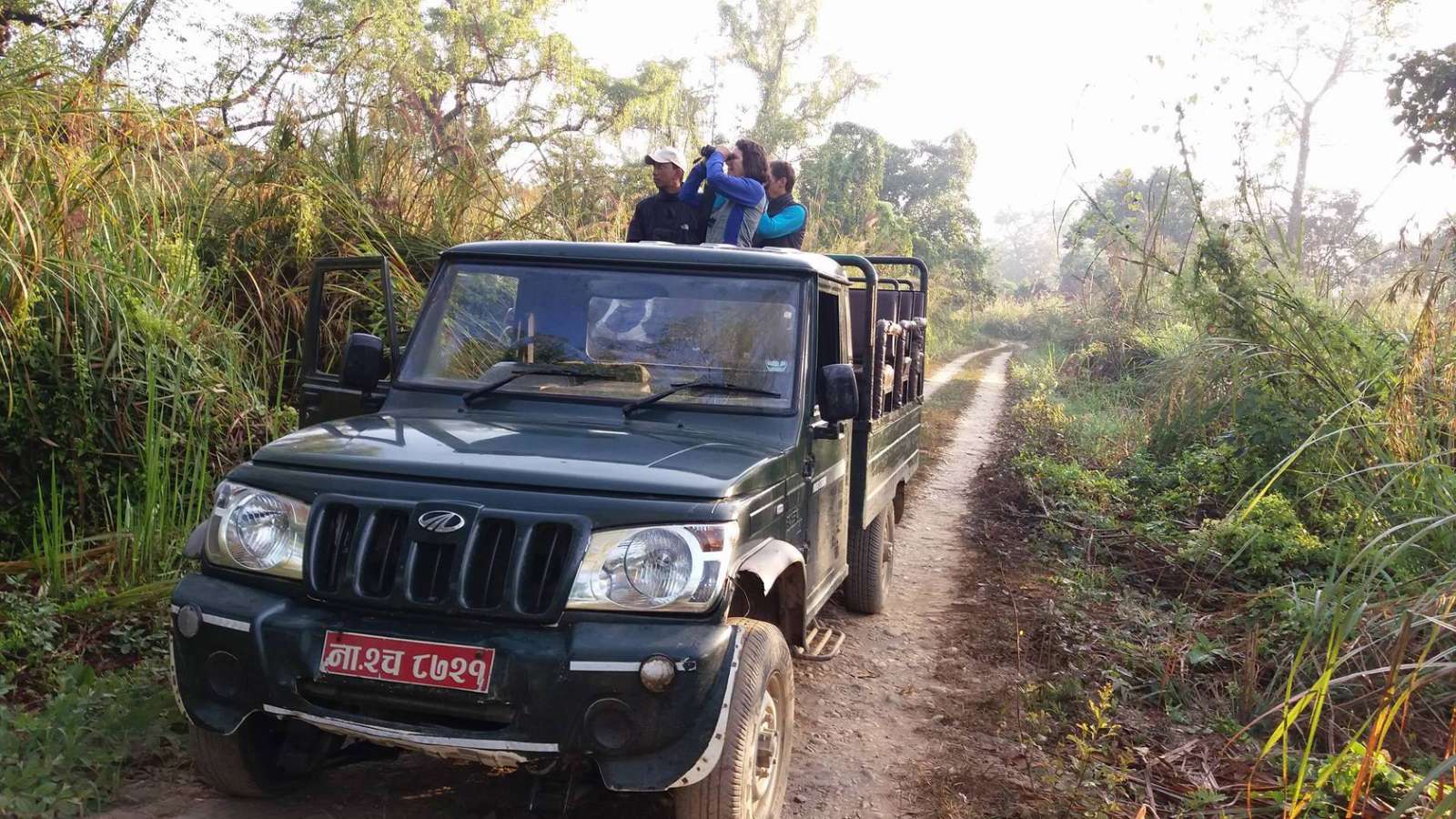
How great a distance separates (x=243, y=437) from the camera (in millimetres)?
5883

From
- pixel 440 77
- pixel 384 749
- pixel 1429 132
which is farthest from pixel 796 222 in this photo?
pixel 440 77

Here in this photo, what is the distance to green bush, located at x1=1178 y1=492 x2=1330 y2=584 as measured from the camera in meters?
6.27

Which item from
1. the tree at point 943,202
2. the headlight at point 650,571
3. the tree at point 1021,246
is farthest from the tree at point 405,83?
the tree at point 1021,246

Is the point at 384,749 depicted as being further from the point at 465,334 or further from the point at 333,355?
the point at 333,355

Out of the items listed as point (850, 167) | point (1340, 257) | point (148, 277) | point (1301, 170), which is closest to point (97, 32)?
point (148, 277)

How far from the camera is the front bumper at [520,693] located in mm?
2797

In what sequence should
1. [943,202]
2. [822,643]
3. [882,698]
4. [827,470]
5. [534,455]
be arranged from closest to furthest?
1. [534,455]
2. [827,470]
3. [882,698]
4. [822,643]
5. [943,202]

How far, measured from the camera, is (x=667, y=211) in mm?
6793

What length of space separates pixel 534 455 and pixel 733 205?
147 inches

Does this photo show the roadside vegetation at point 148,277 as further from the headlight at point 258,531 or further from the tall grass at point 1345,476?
the tall grass at point 1345,476

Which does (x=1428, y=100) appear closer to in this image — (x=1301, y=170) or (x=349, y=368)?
(x=1301, y=170)

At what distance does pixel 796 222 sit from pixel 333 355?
3.02 m

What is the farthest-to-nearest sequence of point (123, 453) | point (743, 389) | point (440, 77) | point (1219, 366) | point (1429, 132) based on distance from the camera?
point (440, 77) → point (1429, 132) → point (1219, 366) → point (123, 453) → point (743, 389)

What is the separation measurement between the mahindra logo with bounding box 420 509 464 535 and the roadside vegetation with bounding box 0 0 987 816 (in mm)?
1398
